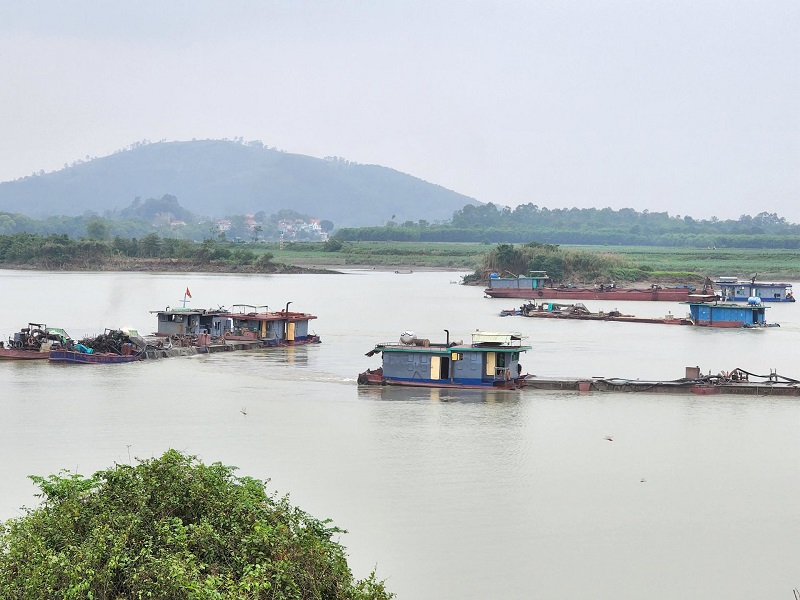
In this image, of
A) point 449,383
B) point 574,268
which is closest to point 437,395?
point 449,383

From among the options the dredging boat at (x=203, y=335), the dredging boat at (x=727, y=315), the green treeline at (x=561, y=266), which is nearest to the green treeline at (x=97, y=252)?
the green treeline at (x=561, y=266)

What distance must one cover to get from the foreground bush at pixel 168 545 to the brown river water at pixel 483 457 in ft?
14.8

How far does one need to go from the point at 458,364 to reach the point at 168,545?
21.9 m

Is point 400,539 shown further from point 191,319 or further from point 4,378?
point 191,319

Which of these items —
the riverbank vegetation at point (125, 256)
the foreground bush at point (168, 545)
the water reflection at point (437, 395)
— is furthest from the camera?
the riverbank vegetation at point (125, 256)

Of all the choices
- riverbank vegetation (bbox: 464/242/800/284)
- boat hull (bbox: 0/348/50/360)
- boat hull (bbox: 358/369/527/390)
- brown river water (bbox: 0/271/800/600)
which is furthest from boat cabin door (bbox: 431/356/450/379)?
riverbank vegetation (bbox: 464/242/800/284)

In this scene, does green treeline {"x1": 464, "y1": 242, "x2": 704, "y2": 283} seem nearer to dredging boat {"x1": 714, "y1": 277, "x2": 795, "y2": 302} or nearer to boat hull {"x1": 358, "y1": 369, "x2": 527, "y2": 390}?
dredging boat {"x1": 714, "y1": 277, "x2": 795, "y2": 302}

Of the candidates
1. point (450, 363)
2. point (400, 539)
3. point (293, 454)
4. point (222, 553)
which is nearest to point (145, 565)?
point (222, 553)

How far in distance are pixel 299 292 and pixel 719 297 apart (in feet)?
106

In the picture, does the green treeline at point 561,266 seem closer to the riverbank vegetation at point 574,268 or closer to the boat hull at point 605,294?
the riverbank vegetation at point 574,268

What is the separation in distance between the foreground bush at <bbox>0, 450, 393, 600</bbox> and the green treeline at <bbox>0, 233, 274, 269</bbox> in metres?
107

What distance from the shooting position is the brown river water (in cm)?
1650

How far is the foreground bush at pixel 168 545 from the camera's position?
966 cm

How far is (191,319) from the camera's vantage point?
143ft
